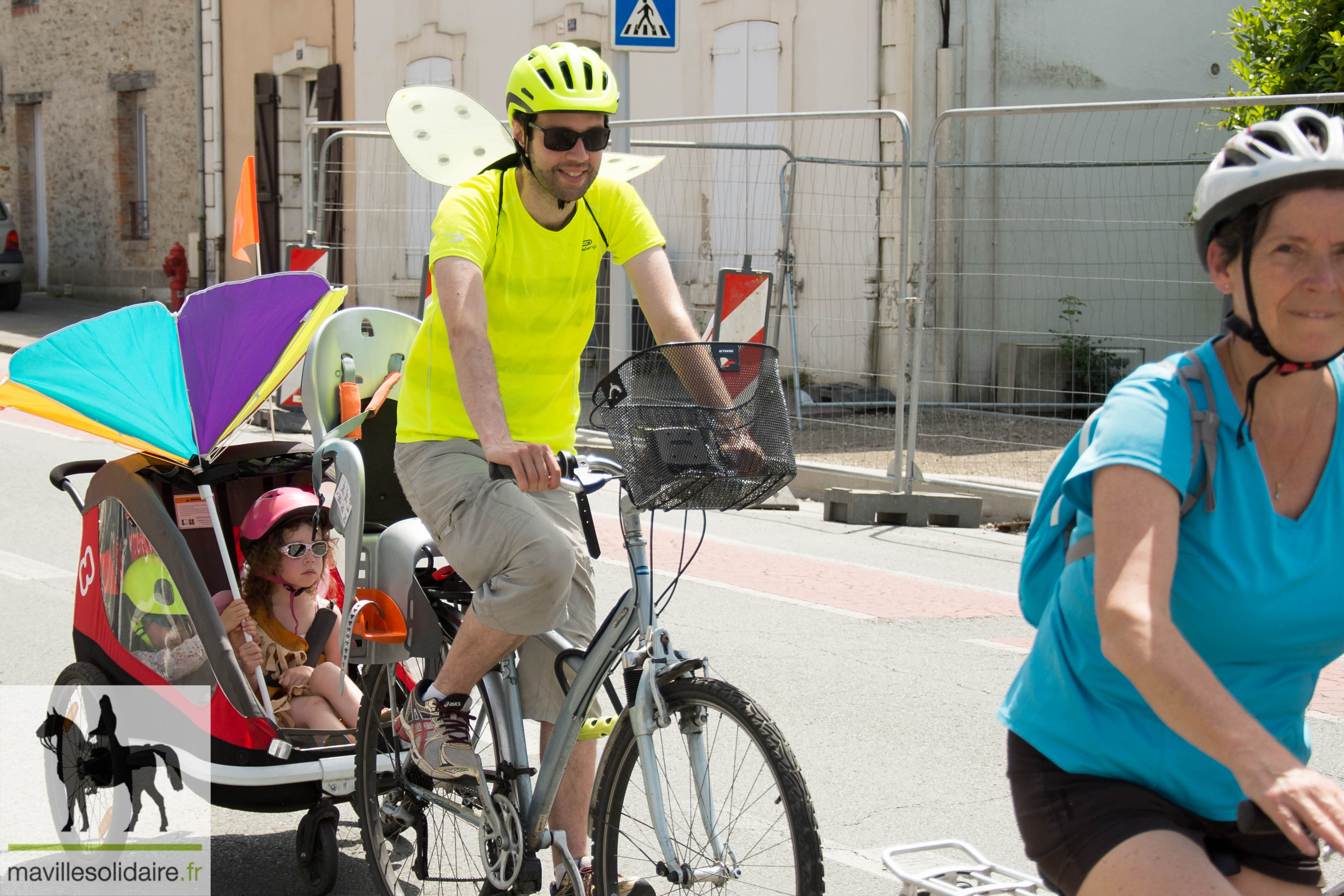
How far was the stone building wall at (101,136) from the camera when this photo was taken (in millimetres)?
23922

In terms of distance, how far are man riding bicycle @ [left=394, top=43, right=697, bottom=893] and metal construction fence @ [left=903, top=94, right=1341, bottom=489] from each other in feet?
18.8

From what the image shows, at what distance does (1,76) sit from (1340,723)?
27.6m

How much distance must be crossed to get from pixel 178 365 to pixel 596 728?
5.13ft

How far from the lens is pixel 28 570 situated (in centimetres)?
744

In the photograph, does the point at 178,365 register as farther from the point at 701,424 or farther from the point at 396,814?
the point at 701,424

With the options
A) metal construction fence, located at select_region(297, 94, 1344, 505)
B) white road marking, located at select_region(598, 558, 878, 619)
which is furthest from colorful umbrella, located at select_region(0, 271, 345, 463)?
metal construction fence, located at select_region(297, 94, 1344, 505)

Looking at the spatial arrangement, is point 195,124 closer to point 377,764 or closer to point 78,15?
point 78,15

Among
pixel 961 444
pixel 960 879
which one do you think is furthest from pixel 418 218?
pixel 960 879

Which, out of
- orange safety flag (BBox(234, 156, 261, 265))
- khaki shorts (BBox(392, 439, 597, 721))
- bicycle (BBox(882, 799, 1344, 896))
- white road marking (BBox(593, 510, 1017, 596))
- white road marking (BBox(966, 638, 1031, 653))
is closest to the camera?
bicycle (BBox(882, 799, 1344, 896))

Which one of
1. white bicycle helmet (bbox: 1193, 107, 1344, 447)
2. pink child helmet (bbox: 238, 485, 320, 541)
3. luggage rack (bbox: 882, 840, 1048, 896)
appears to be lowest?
luggage rack (bbox: 882, 840, 1048, 896)

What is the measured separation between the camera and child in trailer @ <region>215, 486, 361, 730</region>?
395cm

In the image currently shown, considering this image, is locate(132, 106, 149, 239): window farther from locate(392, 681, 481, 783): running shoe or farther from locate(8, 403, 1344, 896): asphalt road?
locate(392, 681, 481, 783): running shoe

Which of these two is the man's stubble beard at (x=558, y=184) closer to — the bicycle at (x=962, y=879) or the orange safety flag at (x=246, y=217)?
the bicycle at (x=962, y=879)

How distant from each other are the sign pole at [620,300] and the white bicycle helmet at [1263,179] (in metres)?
9.12
